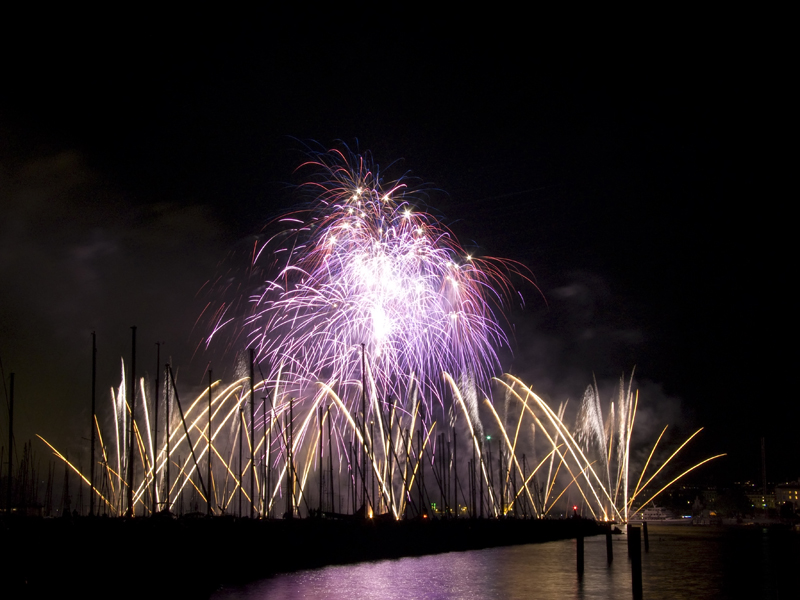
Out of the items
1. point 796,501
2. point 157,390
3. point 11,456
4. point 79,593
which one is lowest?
point 796,501

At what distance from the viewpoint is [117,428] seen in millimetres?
45438

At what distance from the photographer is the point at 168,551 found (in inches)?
984

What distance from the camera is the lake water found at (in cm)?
2981

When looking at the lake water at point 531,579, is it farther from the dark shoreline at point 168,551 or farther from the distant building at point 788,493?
the distant building at point 788,493

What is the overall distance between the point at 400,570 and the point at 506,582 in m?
7.30

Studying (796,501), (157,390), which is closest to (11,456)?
(157,390)

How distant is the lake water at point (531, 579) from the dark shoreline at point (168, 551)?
4.33ft

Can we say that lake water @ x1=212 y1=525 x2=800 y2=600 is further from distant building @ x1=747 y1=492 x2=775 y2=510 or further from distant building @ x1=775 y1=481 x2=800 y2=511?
distant building @ x1=747 y1=492 x2=775 y2=510

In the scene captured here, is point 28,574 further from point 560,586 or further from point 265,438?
point 265,438

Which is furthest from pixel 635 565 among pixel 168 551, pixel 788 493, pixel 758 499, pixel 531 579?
pixel 758 499

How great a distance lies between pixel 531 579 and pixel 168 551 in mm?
18829

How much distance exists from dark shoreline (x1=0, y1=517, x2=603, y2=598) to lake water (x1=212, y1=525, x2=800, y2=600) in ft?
4.33

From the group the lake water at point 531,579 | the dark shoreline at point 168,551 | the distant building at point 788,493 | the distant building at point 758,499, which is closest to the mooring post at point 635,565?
the lake water at point 531,579

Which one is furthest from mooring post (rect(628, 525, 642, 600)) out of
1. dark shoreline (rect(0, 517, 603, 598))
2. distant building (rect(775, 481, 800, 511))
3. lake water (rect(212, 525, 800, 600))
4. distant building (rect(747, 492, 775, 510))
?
distant building (rect(747, 492, 775, 510))
